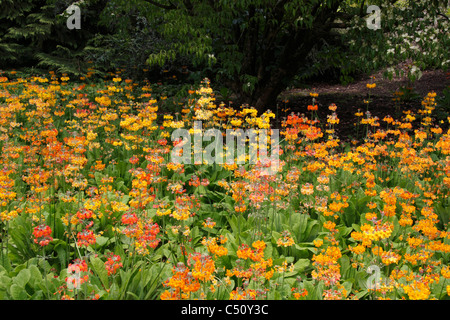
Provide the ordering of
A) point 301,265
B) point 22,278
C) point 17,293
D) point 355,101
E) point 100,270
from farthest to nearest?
point 355,101 → point 301,265 → point 100,270 → point 22,278 → point 17,293

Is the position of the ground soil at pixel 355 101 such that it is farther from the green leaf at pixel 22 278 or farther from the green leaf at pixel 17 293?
the green leaf at pixel 17 293

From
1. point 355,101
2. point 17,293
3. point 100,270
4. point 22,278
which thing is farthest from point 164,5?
point 17,293

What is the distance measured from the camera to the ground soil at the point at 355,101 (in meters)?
7.51

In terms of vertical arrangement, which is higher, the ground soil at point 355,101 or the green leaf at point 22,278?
the ground soil at point 355,101

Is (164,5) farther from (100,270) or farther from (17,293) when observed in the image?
(17,293)

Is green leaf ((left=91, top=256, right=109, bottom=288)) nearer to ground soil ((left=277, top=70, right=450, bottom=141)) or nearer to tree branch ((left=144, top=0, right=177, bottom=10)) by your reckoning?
ground soil ((left=277, top=70, right=450, bottom=141))

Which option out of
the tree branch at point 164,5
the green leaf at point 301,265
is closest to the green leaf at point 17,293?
the green leaf at point 301,265

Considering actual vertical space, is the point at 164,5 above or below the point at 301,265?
above

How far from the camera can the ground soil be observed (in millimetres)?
7508

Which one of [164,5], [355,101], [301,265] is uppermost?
[164,5]

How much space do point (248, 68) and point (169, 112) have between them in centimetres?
180

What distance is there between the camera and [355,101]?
350 inches
